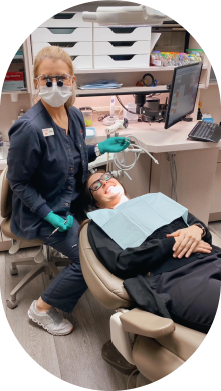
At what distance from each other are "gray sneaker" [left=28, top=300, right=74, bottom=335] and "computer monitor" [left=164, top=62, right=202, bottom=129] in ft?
4.22

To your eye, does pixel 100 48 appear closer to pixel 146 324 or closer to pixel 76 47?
pixel 76 47

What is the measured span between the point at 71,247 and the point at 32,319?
18.0 inches

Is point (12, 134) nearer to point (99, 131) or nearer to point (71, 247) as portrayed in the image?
point (71, 247)

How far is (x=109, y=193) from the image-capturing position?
5.47ft

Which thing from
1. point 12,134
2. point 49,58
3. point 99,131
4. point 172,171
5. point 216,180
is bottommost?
point 216,180

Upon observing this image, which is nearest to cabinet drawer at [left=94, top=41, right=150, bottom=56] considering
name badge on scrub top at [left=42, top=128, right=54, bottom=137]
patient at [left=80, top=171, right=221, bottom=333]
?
name badge on scrub top at [left=42, top=128, right=54, bottom=137]

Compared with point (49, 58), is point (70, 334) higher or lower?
lower

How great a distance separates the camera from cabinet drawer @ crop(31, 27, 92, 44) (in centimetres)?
205

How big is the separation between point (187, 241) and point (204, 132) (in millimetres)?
1058

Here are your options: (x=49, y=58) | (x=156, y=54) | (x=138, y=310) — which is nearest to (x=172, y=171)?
(x=156, y=54)

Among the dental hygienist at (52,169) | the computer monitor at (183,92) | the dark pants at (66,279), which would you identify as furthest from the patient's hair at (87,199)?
the computer monitor at (183,92)

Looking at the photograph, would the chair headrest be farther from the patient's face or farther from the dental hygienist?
the patient's face

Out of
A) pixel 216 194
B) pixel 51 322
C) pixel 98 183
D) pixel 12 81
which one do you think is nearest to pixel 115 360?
pixel 51 322

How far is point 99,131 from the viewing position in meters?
2.29
